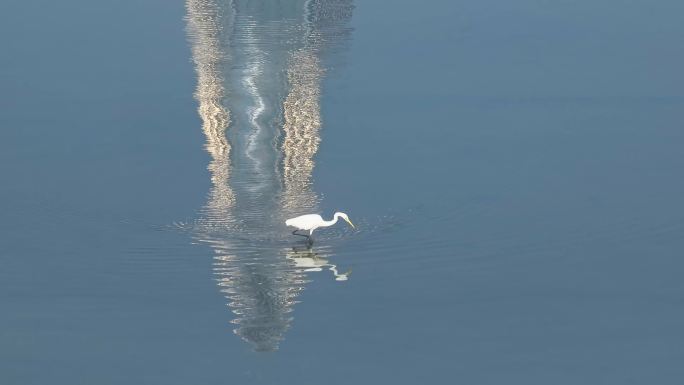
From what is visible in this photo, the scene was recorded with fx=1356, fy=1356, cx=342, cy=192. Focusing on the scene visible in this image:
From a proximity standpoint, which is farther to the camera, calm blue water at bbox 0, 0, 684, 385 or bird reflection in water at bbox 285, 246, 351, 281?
bird reflection in water at bbox 285, 246, 351, 281

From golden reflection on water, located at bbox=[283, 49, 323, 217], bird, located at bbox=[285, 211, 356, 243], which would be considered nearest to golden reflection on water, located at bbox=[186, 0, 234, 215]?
golden reflection on water, located at bbox=[283, 49, 323, 217]

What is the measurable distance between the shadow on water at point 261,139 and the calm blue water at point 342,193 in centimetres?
5

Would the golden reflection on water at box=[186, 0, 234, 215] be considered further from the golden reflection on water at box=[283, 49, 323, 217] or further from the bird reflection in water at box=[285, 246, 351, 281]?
the bird reflection in water at box=[285, 246, 351, 281]

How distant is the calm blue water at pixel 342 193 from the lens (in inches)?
543

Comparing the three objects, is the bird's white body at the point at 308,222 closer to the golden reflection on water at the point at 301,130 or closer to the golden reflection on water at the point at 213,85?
the golden reflection on water at the point at 301,130

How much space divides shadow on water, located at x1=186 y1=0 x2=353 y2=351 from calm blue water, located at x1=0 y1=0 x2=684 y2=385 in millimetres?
51

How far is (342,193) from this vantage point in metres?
17.8

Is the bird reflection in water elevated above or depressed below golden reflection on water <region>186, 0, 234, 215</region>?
above

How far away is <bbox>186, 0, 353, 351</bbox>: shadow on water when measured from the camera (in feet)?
49.3

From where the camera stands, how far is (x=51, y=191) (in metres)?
Answer: 17.8

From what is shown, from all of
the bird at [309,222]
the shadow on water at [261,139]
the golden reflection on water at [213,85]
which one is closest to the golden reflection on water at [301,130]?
the shadow on water at [261,139]

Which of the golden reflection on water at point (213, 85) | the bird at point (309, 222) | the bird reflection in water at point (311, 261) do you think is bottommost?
the golden reflection on water at point (213, 85)

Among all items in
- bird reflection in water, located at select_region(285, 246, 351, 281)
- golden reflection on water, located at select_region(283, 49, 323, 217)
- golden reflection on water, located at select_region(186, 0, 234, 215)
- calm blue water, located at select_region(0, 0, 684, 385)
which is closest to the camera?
calm blue water, located at select_region(0, 0, 684, 385)

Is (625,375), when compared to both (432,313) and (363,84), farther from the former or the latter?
(363,84)
